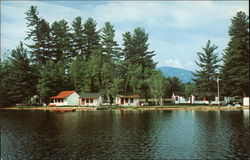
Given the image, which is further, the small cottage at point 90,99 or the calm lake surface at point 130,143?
the small cottage at point 90,99

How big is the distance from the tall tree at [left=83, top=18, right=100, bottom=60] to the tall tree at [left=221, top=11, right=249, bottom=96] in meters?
57.5

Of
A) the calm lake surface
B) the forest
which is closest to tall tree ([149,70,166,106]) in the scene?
the forest

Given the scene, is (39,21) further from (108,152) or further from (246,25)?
(108,152)

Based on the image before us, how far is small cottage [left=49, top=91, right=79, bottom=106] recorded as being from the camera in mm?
89312

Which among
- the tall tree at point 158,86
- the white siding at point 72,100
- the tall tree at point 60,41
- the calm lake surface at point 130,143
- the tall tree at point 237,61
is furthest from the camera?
the tall tree at point 60,41

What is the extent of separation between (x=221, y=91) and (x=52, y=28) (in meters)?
75.3

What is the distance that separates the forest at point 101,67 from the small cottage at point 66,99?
341 cm

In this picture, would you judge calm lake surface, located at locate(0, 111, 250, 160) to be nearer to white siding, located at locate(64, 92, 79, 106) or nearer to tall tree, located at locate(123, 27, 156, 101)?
white siding, located at locate(64, 92, 79, 106)

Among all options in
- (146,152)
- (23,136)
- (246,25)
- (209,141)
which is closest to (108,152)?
(146,152)

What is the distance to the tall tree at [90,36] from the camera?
112 m

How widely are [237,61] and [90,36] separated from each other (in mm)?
63876

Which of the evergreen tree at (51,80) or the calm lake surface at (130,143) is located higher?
the evergreen tree at (51,80)

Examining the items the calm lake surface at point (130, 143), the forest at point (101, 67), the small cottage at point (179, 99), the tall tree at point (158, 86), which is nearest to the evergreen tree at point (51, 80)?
the forest at point (101, 67)

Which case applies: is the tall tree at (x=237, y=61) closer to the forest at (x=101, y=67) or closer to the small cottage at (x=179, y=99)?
the forest at (x=101, y=67)
